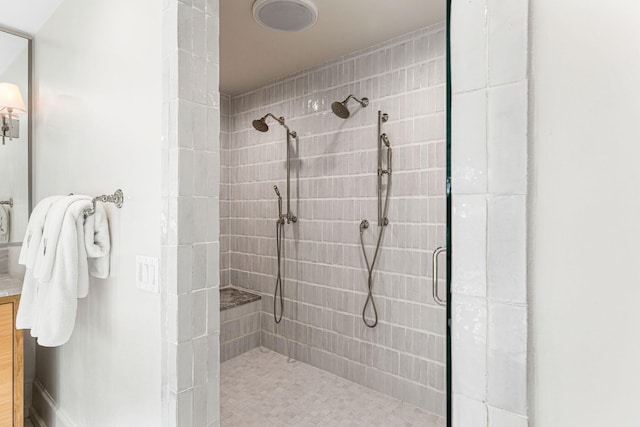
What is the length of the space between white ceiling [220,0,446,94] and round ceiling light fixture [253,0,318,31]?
49 mm

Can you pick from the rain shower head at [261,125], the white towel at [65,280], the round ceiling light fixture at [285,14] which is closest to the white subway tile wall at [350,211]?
the rain shower head at [261,125]

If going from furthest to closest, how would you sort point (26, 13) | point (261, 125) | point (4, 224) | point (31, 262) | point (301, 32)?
point (261, 125) < point (301, 32) < point (4, 224) < point (26, 13) < point (31, 262)

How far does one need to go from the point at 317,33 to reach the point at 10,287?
2362 mm

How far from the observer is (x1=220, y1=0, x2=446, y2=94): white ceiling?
1993mm

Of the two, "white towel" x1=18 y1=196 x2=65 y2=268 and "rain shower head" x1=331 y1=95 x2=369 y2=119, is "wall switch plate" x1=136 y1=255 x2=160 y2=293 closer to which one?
"white towel" x1=18 y1=196 x2=65 y2=268

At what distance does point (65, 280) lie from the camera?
4.32ft

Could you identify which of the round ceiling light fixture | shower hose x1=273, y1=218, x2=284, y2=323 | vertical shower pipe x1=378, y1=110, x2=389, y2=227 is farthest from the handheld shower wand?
the round ceiling light fixture

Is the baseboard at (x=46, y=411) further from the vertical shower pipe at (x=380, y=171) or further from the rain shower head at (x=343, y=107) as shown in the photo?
the rain shower head at (x=343, y=107)

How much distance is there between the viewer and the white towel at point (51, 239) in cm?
133
